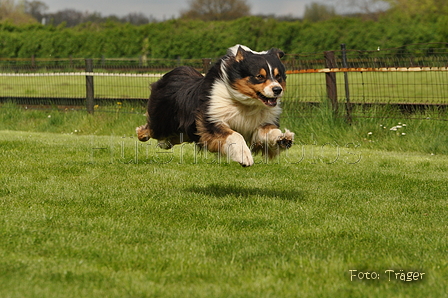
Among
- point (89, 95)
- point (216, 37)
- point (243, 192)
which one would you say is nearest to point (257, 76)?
point (243, 192)

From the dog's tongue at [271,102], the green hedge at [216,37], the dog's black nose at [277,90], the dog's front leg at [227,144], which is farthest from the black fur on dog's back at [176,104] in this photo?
the green hedge at [216,37]

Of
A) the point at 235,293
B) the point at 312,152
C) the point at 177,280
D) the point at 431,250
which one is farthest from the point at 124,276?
the point at 312,152

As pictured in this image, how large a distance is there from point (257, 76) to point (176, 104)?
116cm

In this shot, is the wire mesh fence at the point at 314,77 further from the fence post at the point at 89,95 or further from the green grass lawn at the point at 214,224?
the green grass lawn at the point at 214,224

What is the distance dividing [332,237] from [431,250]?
27.6 inches

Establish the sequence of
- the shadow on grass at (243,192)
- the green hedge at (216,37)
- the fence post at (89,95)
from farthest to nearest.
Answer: the green hedge at (216,37), the fence post at (89,95), the shadow on grass at (243,192)

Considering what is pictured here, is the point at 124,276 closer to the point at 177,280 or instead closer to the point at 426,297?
the point at 177,280

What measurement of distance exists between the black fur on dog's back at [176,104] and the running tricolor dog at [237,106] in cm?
1

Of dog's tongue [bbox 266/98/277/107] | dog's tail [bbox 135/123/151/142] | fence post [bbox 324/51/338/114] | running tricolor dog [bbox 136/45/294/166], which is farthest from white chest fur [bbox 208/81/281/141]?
fence post [bbox 324/51/338/114]

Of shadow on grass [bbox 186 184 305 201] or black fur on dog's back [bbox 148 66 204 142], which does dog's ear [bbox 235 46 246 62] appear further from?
shadow on grass [bbox 186 184 305 201]

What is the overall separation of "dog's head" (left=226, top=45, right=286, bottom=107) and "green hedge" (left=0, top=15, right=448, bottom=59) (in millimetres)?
24815

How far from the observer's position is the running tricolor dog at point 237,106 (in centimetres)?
519

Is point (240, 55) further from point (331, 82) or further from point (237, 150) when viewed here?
point (331, 82)

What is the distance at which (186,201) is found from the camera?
5.49 meters
